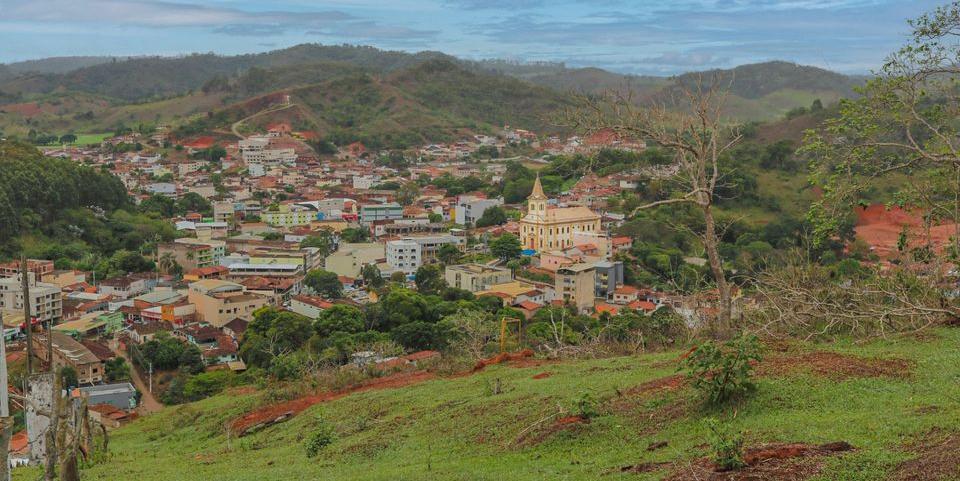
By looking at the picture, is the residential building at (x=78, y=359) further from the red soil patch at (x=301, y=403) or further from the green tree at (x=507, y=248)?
the green tree at (x=507, y=248)

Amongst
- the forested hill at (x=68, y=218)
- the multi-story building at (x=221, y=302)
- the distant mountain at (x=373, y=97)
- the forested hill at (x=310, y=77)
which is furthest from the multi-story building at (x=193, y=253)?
the forested hill at (x=310, y=77)

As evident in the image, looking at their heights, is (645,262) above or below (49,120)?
below

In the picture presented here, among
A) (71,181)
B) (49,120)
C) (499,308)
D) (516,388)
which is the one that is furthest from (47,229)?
(49,120)

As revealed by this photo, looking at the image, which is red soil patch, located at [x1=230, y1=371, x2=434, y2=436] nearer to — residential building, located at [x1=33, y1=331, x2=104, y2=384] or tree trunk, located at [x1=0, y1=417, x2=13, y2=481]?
tree trunk, located at [x1=0, y1=417, x2=13, y2=481]

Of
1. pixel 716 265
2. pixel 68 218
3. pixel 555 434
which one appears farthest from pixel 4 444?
pixel 68 218

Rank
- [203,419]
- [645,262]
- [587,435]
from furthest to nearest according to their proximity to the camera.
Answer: [645,262] < [203,419] < [587,435]

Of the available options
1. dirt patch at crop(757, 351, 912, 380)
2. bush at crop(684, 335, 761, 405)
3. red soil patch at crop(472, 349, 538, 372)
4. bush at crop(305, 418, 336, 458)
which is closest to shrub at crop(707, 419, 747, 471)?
bush at crop(684, 335, 761, 405)

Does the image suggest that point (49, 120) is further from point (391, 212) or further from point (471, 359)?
point (471, 359)
